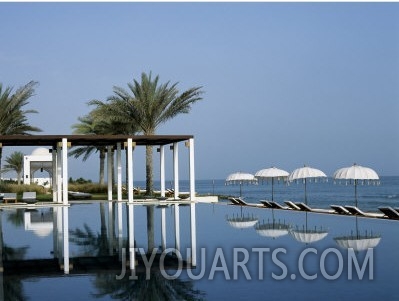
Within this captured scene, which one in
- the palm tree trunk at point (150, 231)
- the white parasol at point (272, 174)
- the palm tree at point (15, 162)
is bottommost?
the palm tree trunk at point (150, 231)

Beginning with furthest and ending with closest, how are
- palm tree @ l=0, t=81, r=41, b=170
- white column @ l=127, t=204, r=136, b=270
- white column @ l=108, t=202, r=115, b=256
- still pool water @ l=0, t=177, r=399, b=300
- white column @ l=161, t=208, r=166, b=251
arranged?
1. palm tree @ l=0, t=81, r=41, b=170
2. white column @ l=161, t=208, r=166, b=251
3. white column @ l=108, t=202, r=115, b=256
4. white column @ l=127, t=204, r=136, b=270
5. still pool water @ l=0, t=177, r=399, b=300

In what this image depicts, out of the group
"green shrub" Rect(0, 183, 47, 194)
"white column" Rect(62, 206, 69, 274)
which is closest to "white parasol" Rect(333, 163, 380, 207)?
"white column" Rect(62, 206, 69, 274)

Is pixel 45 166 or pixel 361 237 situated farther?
pixel 45 166

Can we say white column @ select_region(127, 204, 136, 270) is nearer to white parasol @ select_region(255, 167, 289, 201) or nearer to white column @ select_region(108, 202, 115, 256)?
white column @ select_region(108, 202, 115, 256)

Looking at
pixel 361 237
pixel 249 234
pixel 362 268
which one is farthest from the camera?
pixel 249 234

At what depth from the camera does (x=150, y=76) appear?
108ft

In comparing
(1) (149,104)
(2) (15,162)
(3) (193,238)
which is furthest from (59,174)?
(2) (15,162)


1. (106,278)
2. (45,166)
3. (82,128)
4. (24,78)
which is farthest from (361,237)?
(45,166)

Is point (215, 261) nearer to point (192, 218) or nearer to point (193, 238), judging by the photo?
point (193, 238)

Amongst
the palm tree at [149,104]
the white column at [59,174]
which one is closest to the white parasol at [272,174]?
the palm tree at [149,104]

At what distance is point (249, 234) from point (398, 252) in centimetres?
406

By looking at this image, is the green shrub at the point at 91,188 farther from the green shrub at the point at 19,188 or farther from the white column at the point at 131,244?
the white column at the point at 131,244

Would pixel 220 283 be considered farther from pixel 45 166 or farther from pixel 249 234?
pixel 45 166

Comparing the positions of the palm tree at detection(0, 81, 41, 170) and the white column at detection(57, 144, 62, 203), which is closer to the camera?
the white column at detection(57, 144, 62, 203)
